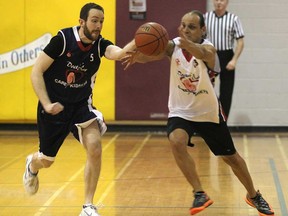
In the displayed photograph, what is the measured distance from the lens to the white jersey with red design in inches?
227

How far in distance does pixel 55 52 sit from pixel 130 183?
2.12m

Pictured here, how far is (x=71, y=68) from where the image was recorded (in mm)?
5688

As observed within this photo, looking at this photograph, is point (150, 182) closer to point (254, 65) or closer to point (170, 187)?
point (170, 187)

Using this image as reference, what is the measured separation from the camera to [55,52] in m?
5.61

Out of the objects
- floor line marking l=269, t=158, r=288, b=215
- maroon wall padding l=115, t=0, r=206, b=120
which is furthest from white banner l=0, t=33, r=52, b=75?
floor line marking l=269, t=158, r=288, b=215

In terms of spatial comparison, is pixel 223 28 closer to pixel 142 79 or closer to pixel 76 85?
pixel 142 79

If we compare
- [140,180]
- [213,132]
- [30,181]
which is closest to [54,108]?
[30,181]

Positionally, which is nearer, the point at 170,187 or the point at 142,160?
the point at 170,187

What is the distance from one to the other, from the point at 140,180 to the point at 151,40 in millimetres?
2380

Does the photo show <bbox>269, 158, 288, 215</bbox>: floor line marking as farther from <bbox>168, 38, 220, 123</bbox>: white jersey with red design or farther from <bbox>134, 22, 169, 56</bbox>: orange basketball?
<bbox>134, 22, 169, 56</bbox>: orange basketball

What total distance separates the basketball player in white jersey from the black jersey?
0.31 meters

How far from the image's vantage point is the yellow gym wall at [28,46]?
1122 cm

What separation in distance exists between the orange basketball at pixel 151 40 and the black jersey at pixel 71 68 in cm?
48

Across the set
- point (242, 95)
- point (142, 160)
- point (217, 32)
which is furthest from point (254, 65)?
point (142, 160)
